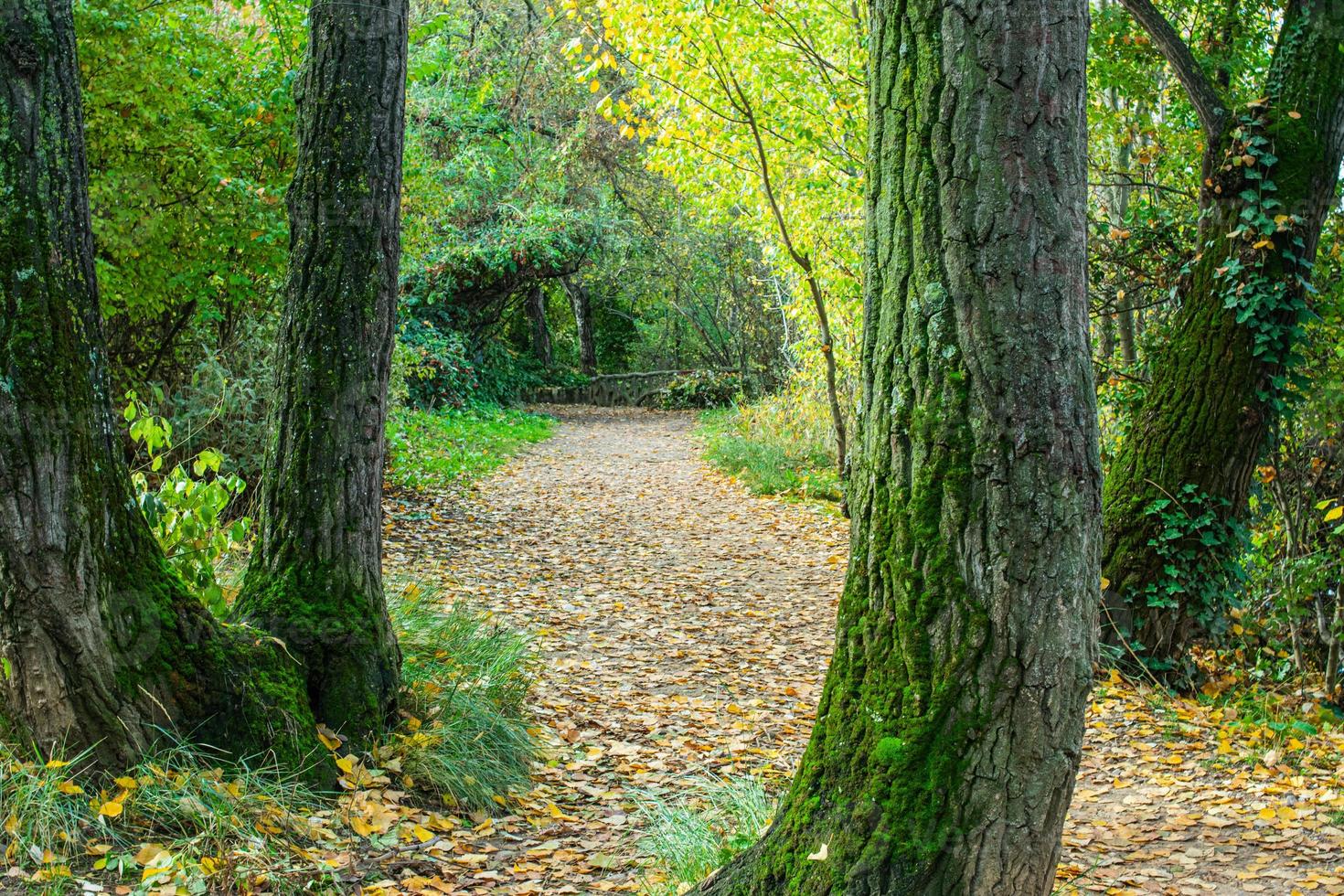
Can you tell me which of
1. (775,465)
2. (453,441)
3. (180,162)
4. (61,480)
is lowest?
(775,465)

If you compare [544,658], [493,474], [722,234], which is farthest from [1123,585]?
[722,234]

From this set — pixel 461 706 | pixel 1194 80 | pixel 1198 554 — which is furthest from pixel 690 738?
pixel 1194 80

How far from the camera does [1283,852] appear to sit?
3770 millimetres

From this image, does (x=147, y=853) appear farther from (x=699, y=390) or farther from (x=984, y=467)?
(x=699, y=390)

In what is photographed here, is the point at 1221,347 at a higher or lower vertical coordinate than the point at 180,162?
lower

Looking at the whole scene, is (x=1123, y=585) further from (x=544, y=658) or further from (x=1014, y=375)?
(x=1014, y=375)

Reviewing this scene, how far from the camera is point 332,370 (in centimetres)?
405

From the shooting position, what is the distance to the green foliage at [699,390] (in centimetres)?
2406

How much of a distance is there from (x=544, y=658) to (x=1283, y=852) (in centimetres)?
391

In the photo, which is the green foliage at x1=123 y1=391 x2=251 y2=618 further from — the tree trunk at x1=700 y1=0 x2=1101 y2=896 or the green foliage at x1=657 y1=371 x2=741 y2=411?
the green foliage at x1=657 y1=371 x2=741 y2=411

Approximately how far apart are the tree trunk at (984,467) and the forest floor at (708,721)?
1.42 meters

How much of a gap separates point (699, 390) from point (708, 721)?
19.8 meters

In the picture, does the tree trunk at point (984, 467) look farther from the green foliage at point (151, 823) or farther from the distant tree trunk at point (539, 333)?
the distant tree trunk at point (539, 333)

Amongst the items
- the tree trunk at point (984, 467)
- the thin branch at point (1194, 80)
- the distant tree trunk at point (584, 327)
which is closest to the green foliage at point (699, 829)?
the tree trunk at point (984, 467)
